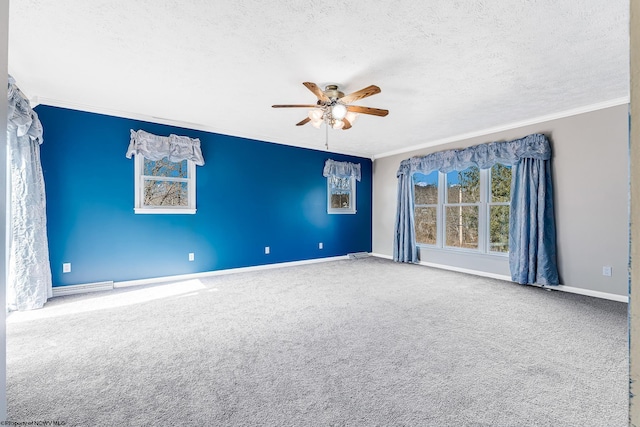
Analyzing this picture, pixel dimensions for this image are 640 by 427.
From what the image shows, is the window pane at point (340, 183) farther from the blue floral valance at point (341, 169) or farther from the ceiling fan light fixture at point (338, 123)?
the ceiling fan light fixture at point (338, 123)

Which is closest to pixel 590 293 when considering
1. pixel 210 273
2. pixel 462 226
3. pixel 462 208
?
pixel 462 226

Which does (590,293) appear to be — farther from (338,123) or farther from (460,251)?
(338,123)

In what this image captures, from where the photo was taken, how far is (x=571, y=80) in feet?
9.44

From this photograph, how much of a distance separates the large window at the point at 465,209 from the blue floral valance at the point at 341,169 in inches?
48.4

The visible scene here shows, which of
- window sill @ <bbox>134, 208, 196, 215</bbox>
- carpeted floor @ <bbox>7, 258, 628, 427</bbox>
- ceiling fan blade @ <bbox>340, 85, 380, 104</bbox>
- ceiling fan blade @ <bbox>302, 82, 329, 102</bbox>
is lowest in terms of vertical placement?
carpeted floor @ <bbox>7, 258, 628, 427</bbox>

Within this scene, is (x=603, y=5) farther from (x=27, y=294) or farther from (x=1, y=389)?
(x=27, y=294)

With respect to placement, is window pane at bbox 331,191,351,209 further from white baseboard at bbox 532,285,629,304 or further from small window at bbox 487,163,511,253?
white baseboard at bbox 532,285,629,304

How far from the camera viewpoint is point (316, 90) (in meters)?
2.67

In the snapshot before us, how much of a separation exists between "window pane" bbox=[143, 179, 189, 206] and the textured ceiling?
1027 mm

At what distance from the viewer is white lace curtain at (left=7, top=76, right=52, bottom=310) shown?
2986mm

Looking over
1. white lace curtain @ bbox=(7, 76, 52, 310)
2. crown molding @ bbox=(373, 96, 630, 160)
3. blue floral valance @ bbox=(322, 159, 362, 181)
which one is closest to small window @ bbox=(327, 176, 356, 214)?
blue floral valance @ bbox=(322, 159, 362, 181)

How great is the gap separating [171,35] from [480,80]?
2808mm

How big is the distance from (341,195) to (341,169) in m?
0.57

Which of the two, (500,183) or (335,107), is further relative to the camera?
(500,183)
